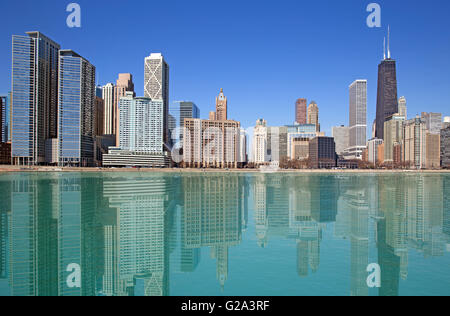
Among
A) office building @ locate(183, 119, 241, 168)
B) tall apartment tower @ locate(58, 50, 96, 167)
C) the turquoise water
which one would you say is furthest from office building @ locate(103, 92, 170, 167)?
the turquoise water

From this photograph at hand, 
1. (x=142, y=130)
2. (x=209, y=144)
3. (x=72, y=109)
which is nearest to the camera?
(x=72, y=109)

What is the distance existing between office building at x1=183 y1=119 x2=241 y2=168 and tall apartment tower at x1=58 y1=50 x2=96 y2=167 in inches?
2424

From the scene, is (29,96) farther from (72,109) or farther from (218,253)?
(218,253)

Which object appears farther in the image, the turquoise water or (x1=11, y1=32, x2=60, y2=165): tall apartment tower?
(x1=11, y1=32, x2=60, y2=165): tall apartment tower

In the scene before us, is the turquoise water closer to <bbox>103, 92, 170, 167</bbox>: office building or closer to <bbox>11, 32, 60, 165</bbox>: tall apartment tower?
<bbox>11, 32, 60, 165</bbox>: tall apartment tower

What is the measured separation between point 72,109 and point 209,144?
8287 cm

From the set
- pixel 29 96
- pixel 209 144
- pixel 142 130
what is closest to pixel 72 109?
pixel 29 96

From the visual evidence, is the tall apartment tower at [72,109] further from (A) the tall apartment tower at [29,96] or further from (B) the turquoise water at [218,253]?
(B) the turquoise water at [218,253]

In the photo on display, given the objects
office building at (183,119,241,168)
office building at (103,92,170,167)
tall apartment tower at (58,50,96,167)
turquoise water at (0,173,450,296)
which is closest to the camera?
turquoise water at (0,173,450,296)

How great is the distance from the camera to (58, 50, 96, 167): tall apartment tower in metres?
157

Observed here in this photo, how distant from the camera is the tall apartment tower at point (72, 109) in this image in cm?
15712

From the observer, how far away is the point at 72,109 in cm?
15975

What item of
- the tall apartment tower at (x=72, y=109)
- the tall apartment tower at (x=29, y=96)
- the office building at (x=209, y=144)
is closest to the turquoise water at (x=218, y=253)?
the tall apartment tower at (x=72, y=109)

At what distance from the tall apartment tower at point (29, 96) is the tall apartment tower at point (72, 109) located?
999 centimetres
